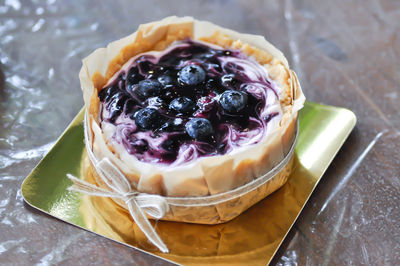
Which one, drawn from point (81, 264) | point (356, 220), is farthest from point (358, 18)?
point (81, 264)

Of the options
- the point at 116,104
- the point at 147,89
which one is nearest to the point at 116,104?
the point at 116,104

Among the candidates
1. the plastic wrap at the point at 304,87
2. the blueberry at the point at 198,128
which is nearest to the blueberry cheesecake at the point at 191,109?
the blueberry at the point at 198,128

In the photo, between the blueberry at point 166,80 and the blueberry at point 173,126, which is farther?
the blueberry at point 166,80

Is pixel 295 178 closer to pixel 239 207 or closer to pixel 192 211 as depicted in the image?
pixel 239 207

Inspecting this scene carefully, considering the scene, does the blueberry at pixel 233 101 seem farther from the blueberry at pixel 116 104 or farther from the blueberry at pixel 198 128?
Answer: the blueberry at pixel 116 104

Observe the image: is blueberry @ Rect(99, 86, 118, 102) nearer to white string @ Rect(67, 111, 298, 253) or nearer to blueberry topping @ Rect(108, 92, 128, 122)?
blueberry topping @ Rect(108, 92, 128, 122)

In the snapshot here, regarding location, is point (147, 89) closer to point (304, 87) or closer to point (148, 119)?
point (148, 119)

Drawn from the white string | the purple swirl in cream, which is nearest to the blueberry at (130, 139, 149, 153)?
the purple swirl in cream
